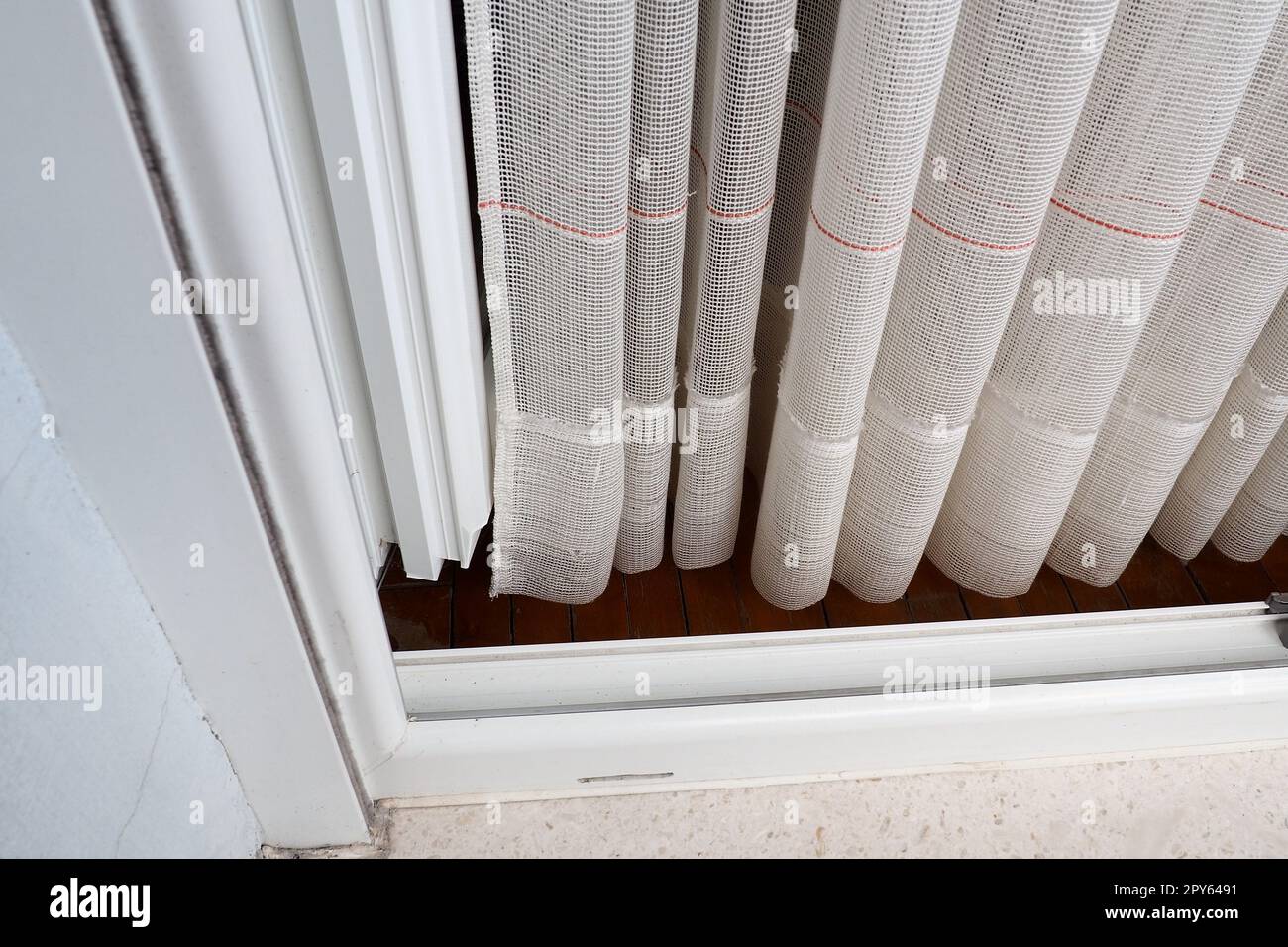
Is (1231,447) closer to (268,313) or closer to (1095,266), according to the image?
(1095,266)

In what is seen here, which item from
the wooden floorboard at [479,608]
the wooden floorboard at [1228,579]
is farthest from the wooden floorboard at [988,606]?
the wooden floorboard at [479,608]

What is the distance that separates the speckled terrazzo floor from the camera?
86cm

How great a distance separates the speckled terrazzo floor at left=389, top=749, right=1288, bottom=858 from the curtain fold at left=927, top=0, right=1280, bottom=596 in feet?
0.69

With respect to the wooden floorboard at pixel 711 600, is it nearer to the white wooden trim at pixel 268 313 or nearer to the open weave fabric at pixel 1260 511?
the white wooden trim at pixel 268 313

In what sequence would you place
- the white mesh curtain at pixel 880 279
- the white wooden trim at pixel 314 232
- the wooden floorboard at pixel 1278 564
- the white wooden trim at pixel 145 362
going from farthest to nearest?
the wooden floorboard at pixel 1278 564 < the white mesh curtain at pixel 880 279 < the white wooden trim at pixel 314 232 < the white wooden trim at pixel 145 362

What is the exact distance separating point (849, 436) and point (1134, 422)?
30 cm

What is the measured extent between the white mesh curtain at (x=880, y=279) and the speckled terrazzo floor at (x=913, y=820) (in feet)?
0.65

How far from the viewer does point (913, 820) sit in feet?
2.91

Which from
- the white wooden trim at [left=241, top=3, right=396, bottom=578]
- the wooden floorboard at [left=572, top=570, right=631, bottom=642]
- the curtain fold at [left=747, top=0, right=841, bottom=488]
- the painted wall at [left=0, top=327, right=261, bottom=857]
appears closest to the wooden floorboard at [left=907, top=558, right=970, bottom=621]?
the curtain fold at [left=747, top=0, right=841, bottom=488]

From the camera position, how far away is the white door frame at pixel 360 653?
449 millimetres

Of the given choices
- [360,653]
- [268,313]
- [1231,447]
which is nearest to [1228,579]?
[1231,447]

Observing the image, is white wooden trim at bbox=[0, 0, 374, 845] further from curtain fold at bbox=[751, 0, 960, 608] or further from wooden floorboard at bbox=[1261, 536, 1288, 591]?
wooden floorboard at bbox=[1261, 536, 1288, 591]

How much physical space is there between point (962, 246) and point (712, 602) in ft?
1.47

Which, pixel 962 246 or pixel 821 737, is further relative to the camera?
pixel 821 737
